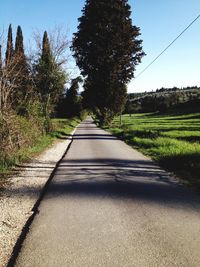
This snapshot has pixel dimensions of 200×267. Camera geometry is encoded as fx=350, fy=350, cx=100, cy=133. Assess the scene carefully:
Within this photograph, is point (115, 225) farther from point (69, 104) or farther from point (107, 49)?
point (69, 104)

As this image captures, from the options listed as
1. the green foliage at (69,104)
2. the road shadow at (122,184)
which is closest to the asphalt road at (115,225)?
the road shadow at (122,184)

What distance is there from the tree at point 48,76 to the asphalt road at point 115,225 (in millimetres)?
23737

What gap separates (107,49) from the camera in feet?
126

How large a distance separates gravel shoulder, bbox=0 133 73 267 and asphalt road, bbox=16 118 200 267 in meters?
0.27

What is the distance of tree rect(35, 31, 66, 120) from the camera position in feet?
108

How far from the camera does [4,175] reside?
10.9 meters

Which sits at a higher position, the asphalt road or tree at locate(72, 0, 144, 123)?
tree at locate(72, 0, 144, 123)

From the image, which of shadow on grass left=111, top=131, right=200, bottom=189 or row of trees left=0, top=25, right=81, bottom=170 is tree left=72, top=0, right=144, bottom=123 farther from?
shadow on grass left=111, top=131, right=200, bottom=189

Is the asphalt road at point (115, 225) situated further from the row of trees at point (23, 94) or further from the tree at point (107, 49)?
the tree at point (107, 49)

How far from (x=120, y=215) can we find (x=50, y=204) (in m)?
1.72

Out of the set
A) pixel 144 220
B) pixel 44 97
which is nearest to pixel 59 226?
pixel 144 220

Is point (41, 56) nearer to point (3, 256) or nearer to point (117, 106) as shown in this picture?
point (117, 106)

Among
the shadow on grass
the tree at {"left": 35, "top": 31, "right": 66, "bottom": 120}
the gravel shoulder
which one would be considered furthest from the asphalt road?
the tree at {"left": 35, "top": 31, "right": 66, "bottom": 120}

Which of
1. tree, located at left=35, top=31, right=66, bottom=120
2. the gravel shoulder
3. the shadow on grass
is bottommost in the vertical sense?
the shadow on grass
